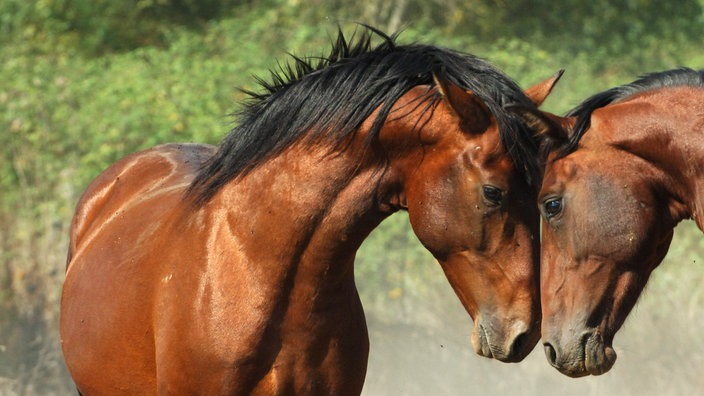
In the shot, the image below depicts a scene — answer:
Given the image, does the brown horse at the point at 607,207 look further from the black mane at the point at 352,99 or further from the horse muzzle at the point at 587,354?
the black mane at the point at 352,99

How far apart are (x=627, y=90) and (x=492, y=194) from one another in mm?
668

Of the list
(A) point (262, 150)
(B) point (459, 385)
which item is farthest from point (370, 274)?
(A) point (262, 150)

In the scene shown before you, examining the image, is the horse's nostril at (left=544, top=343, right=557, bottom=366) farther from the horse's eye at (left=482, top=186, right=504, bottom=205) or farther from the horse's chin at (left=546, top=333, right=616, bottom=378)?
the horse's eye at (left=482, top=186, right=504, bottom=205)

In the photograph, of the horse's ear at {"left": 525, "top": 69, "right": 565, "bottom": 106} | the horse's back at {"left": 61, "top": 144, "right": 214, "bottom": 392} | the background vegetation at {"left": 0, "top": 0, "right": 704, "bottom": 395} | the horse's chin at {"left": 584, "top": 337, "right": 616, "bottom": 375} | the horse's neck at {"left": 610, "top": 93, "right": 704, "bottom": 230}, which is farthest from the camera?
the background vegetation at {"left": 0, "top": 0, "right": 704, "bottom": 395}

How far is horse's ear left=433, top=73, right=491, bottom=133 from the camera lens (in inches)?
143

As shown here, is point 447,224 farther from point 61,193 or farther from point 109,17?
point 109,17

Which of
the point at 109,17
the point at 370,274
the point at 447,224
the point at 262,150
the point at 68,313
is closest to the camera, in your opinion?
the point at 447,224

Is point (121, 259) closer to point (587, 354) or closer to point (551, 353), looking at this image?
point (551, 353)

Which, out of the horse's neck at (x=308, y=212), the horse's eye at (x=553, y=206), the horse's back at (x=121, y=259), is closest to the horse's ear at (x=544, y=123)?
the horse's eye at (x=553, y=206)

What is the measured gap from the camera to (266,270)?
3834mm

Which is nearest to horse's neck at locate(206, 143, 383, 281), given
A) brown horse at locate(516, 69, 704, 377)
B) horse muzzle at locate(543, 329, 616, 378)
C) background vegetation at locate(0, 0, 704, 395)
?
brown horse at locate(516, 69, 704, 377)

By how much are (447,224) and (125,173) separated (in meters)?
2.26

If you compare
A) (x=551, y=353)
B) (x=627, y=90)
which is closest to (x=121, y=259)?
(x=551, y=353)

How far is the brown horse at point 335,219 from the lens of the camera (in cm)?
365
